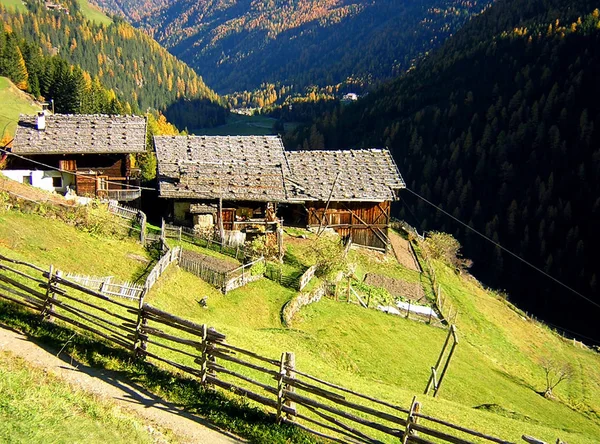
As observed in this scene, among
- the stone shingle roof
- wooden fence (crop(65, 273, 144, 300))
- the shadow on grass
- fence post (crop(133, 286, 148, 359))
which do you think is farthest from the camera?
the stone shingle roof

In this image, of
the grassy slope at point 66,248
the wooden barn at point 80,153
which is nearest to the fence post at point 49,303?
the grassy slope at point 66,248

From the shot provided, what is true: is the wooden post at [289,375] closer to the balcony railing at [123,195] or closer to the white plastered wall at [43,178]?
the balcony railing at [123,195]

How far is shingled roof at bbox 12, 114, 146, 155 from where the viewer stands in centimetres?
4206

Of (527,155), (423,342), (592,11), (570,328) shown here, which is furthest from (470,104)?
(423,342)

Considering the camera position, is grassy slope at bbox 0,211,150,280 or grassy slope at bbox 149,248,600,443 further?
grassy slope at bbox 0,211,150,280

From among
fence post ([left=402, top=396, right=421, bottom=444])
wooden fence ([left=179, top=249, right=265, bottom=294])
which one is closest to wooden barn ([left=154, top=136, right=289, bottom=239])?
wooden fence ([left=179, top=249, right=265, bottom=294])

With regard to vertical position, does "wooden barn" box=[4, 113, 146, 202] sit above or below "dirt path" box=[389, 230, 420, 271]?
above

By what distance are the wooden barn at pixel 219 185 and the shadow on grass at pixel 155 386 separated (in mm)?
23728

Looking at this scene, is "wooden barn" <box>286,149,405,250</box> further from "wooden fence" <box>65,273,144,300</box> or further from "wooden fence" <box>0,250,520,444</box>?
"wooden fence" <box>0,250,520,444</box>

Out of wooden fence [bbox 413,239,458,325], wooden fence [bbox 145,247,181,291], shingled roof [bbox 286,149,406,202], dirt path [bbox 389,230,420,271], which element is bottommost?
wooden fence [bbox 413,239,458,325]

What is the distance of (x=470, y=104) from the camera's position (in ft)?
463

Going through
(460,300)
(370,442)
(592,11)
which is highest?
(592,11)

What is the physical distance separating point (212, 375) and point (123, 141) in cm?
3328

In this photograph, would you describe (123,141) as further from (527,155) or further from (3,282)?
(527,155)
